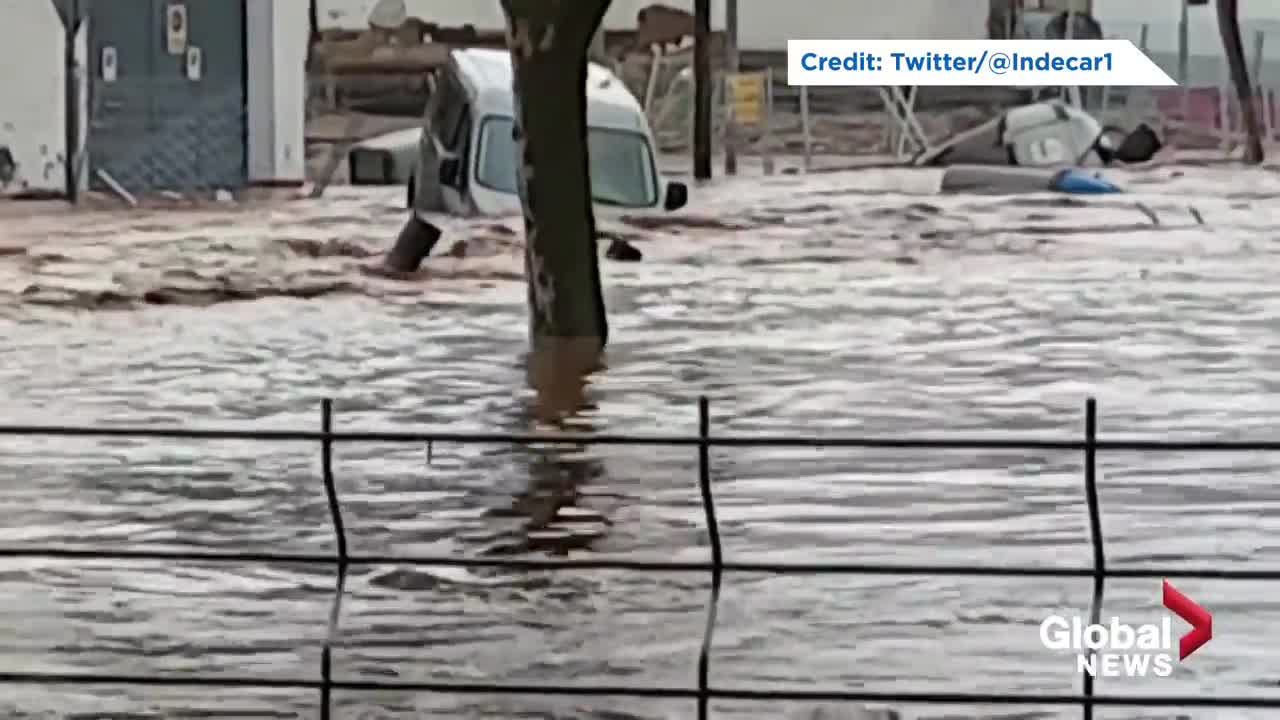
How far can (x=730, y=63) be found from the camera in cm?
347

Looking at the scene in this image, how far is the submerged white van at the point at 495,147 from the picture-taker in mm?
3426

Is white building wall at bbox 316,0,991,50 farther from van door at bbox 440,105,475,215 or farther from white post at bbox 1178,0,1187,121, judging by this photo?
white post at bbox 1178,0,1187,121

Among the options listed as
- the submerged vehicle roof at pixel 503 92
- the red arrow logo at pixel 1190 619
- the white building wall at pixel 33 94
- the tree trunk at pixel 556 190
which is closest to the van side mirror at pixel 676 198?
the submerged vehicle roof at pixel 503 92

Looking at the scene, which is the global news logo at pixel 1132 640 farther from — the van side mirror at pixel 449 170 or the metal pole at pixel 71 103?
the metal pole at pixel 71 103

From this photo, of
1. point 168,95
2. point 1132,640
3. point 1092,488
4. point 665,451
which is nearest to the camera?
point 1092,488

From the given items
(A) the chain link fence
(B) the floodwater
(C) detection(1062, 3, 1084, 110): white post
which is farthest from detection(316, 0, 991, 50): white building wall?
(A) the chain link fence

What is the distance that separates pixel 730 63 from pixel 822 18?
161 millimetres

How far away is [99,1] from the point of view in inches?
154

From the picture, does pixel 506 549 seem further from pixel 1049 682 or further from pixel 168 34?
pixel 168 34

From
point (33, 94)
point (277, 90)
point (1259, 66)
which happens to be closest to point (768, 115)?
point (1259, 66)

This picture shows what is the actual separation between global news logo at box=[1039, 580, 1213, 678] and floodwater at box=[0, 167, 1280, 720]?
1 centimetres

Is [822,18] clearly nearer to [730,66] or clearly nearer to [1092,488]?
[730,66]

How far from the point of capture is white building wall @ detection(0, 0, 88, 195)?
11.9 feet

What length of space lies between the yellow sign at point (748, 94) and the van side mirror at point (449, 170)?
0.45 meters
